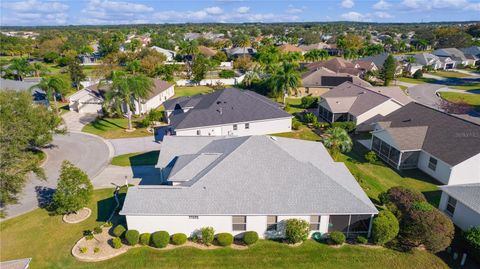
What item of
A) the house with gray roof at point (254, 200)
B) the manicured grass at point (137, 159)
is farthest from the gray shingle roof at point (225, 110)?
the house with gray roof at point (254, 200)

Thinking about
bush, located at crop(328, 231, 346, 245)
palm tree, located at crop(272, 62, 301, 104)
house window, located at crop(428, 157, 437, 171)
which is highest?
palm tree, located at crop(272, 62, 301, 104)

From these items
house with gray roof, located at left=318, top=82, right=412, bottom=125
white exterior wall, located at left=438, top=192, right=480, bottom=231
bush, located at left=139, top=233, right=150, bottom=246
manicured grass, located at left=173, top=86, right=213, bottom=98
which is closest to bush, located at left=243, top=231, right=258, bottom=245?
bush, located at left=139, top=233, right=150, bottom=246

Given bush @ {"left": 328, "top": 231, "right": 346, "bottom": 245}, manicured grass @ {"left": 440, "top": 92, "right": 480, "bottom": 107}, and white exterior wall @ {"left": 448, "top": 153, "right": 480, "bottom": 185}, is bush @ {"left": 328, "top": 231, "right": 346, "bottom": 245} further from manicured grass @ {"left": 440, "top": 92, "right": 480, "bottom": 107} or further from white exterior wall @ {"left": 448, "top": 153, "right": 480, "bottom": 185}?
manicured grass @ {"left": 440, "top": 92, "right": 480, "bottom": 107}

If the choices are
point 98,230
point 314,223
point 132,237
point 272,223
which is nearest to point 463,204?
point 314,223

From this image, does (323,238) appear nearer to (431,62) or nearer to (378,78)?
(378,78)

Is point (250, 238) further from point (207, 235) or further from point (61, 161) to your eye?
point (61, 161)

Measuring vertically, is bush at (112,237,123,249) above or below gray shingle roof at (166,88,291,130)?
below

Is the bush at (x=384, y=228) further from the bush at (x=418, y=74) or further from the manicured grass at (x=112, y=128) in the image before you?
the bush at (x=418, y=74)
